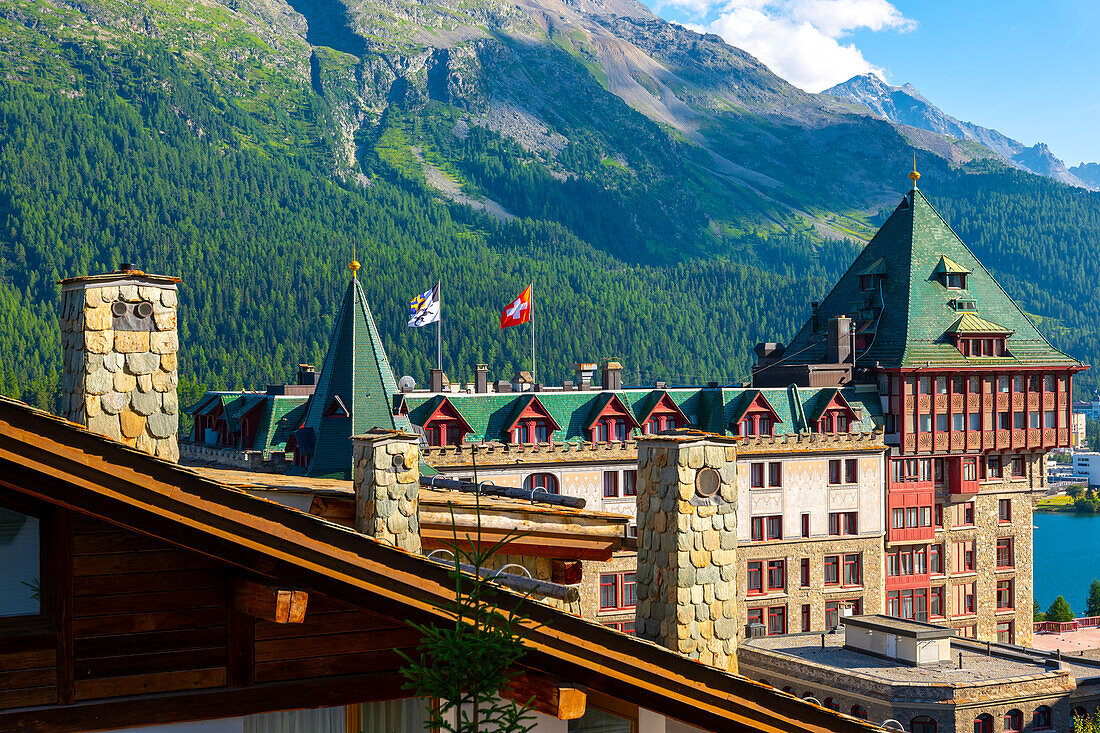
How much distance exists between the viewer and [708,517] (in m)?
12.8

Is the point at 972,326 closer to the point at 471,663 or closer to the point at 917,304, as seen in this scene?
the point at 917,304

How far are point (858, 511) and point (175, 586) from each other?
6440cm

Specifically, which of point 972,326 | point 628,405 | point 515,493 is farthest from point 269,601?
point 972,326

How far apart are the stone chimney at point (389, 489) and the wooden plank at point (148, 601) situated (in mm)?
7670

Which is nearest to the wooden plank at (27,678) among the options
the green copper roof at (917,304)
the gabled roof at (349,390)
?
the gabled roof at (349,390)

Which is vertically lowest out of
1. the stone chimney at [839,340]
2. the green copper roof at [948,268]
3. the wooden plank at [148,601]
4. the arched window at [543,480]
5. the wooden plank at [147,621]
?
the arched window at [543,480]

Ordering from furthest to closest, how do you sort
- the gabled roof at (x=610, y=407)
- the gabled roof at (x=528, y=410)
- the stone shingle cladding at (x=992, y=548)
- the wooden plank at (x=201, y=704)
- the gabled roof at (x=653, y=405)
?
the stone shingle cladding at (x=992, y=548) < the gabled roof at (x=653, y=405) < the gabled roof at (x=610, y=407) < the gabled roof at (x=528, y=410) < the wooden plank at (x=201, y=704)

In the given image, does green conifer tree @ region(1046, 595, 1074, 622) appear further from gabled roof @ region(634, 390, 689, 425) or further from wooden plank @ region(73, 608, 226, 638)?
wooden plank @ region(73, 608, 226, 638)

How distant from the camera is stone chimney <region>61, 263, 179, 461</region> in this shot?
11484 mm

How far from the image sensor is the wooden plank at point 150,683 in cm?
742

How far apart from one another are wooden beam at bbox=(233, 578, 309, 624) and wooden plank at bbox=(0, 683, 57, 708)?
1.21 m

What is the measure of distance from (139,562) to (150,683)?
0.77 metres

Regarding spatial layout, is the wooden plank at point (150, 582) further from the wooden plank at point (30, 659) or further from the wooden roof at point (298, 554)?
the wooden plank at point (30, 659)

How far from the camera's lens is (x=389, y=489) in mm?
15781
